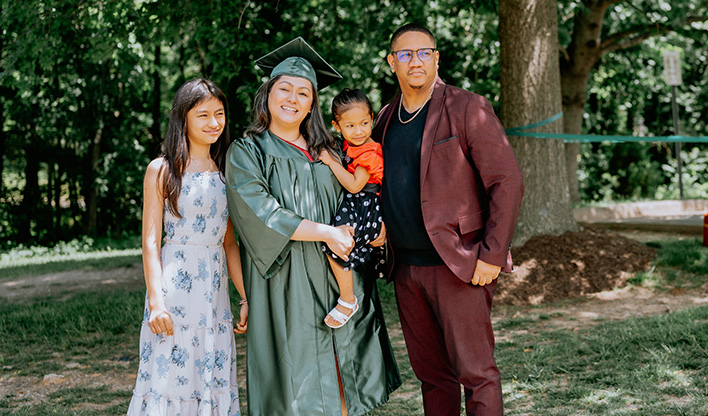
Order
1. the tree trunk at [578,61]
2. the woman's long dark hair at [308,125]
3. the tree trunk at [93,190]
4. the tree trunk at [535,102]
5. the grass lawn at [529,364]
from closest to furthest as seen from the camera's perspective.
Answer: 1. the woman's long dark hair at [308,125]
2. the grass lawn at [529,364]
3. the tree trunk at [535,102]
4. the tree trunk at [578,61]
5. the tree trunk at [93,190]

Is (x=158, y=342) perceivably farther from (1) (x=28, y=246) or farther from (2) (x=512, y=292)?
(1) (x=28, y=246)

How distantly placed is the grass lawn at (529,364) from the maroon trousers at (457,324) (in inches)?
33.8

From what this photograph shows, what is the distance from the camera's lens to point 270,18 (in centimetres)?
800

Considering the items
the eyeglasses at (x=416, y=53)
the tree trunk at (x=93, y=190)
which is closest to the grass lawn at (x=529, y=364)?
the eyeglasses at (x=416, y=53)

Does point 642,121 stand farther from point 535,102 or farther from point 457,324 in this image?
point 457,324

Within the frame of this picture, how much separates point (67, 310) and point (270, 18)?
407 centimetres

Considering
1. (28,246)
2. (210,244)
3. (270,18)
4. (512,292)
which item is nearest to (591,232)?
(512,292)

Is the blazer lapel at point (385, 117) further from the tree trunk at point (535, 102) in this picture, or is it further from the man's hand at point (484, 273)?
the tree trunk at point (535, 102)

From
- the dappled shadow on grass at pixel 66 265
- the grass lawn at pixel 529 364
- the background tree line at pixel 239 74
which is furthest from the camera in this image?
the dappled shadow on grass at pixel 66 265

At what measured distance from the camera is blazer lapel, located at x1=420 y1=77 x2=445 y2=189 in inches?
113

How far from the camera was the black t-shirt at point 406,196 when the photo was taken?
116 inches

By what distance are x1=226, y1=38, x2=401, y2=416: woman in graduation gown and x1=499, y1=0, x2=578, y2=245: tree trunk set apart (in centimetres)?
424

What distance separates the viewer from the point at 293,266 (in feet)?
9.18

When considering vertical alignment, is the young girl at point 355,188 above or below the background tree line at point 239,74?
below
